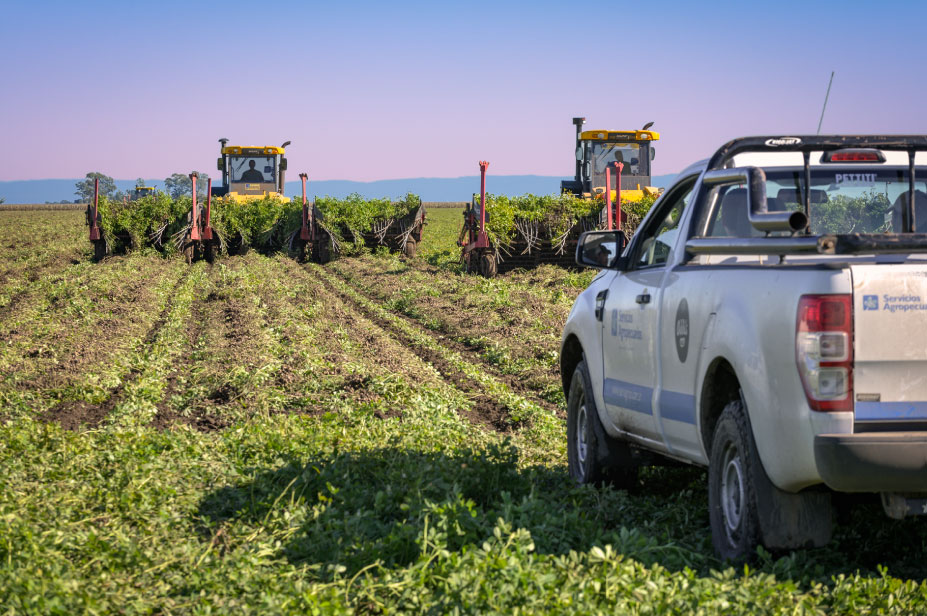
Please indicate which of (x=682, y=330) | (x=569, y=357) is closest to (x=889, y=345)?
(x=682, y=330)

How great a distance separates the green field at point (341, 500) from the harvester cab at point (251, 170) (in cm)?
2011

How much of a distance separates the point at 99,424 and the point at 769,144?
19.0ft

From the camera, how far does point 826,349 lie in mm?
3951

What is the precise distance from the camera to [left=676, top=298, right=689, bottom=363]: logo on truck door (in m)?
5.03

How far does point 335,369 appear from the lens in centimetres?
1111

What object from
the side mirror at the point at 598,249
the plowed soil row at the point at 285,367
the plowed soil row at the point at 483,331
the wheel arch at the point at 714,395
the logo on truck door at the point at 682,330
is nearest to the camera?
the wheel arch at the point at 714,395

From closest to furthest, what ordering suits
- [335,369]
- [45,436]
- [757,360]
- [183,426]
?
[757,360] → [45,436] → [183,426] → [335,369]

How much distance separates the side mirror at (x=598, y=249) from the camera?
21.0ft

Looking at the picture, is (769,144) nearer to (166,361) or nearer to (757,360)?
(757,360)

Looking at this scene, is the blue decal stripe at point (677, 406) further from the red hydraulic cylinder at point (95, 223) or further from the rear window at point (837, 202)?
the red hydraulic cylinder at point (95, 223)

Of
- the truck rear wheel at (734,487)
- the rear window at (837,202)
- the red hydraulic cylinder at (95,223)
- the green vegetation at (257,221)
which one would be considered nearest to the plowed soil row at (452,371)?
the rear window at (837,202)

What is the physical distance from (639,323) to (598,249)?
0.83 meters

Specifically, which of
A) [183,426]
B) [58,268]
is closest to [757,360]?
[183,426]

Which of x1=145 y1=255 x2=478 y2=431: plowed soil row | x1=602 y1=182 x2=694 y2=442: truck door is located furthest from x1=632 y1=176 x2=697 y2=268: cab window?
x1=145 y1=255 x2=478 y2=431: plowed soil row
